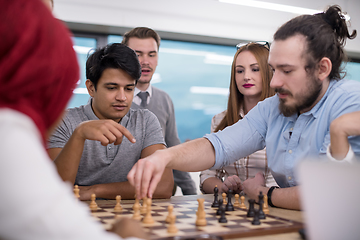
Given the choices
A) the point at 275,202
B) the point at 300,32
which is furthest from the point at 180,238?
the point at 300,32

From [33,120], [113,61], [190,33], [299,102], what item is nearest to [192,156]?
[299,102]

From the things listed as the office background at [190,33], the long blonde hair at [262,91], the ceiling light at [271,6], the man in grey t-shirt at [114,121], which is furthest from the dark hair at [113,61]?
the ceiling light at [271,6]

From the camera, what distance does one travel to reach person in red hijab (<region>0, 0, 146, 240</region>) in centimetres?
59

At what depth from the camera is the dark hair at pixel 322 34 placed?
5.67 feet

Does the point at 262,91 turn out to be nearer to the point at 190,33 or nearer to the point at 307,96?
the point at 307,96

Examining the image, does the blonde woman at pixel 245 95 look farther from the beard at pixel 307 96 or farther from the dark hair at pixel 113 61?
the dark hair at pixel 113 61

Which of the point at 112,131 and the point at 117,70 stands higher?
the point at 117,70

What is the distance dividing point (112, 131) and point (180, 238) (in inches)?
32.0

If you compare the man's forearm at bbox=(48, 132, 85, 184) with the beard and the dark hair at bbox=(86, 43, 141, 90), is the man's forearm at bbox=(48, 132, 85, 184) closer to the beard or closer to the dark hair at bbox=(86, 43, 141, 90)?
the dark hair at bbox=(86, 43, 141, 90)

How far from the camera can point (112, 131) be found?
168 cm

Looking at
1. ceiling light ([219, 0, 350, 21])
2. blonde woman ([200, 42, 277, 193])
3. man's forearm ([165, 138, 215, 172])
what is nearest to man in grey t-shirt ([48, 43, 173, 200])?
man's forearm ([165, 138, 215, 172])

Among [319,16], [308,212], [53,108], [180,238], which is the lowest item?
[180,238]

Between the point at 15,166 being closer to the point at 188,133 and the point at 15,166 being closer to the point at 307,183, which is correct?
the point at 307,183

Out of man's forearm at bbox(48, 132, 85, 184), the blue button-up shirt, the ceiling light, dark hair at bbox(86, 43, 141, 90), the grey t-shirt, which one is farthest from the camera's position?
the ceiling light
